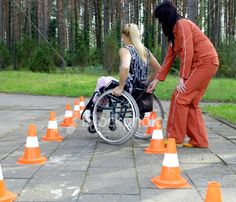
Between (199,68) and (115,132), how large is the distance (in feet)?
5.20

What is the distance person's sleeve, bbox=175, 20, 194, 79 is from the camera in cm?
580

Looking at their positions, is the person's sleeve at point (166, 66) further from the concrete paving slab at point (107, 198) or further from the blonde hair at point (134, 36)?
the concrete paving slab at point (107, 198)

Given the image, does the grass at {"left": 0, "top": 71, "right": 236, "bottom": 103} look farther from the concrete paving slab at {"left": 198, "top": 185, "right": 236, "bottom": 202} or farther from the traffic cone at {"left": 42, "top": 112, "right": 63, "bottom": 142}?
the concrete paving slab at {"left": 198, "top": 185, "right": 236, "bottom": 202}

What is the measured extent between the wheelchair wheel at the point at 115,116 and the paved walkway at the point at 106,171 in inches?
6.6

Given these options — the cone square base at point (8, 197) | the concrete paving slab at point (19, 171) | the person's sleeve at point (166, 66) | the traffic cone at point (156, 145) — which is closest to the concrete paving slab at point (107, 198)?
the cone square base at point (8, 197)

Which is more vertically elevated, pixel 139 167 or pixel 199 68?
pixel 199 68

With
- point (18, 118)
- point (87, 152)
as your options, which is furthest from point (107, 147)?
point (18, 118)

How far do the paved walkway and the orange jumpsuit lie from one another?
268 millimetres

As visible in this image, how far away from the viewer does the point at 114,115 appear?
6320 mm

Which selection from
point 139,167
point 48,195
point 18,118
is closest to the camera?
point 48,195

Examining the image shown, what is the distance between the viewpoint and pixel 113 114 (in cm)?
632

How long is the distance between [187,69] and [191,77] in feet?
0.46

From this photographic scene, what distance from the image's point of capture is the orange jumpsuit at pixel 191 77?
5840mm

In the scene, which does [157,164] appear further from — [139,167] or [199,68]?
[199,68]
